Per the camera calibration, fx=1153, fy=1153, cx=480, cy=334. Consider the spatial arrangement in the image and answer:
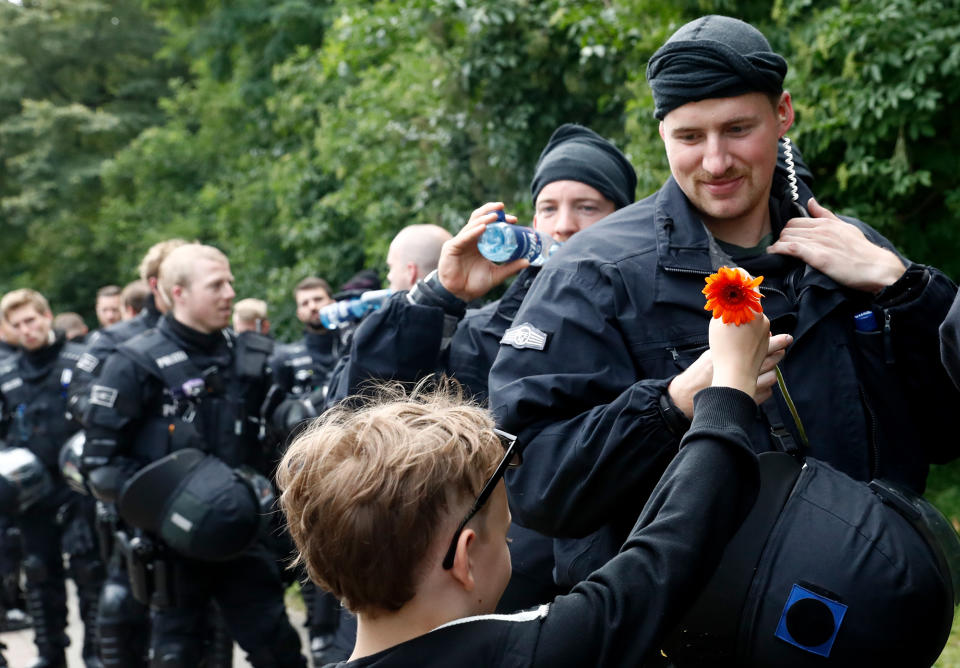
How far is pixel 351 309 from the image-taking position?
470 cm

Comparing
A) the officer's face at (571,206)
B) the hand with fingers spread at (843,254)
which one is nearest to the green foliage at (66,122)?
the officer's face at (571,206)

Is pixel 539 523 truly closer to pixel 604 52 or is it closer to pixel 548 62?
pixel 604 52

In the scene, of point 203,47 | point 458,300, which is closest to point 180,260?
point 458,300

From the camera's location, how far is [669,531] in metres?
1.77

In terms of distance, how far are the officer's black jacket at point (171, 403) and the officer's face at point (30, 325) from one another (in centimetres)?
336

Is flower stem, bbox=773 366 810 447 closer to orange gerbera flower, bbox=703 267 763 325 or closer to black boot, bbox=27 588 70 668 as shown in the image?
orange gerbera flower, bbox=703 267 763 325

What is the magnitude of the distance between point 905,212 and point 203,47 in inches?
570

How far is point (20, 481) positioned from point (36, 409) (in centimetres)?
137

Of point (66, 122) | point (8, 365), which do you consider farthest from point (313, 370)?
point (66, 122)

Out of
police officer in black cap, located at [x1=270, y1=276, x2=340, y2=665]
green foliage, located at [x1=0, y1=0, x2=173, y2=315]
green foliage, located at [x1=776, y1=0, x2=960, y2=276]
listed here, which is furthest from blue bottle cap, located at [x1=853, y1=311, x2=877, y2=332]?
green foliage, located at [x1=0, y1=0, x2=173, y2=315]

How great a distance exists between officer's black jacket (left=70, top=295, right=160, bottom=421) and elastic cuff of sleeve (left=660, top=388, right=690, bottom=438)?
17.7ft

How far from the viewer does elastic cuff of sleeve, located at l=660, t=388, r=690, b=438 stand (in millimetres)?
2105

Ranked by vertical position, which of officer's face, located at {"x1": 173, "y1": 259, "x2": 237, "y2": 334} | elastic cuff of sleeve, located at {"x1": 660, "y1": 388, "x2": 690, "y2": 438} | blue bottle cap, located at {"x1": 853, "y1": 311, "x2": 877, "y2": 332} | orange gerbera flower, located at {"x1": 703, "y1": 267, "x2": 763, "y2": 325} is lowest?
officer's face, located at {"x1": 173, "y1": 259, "x2": 237, "y2": 334}

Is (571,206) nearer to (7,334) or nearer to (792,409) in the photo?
(792,409)
